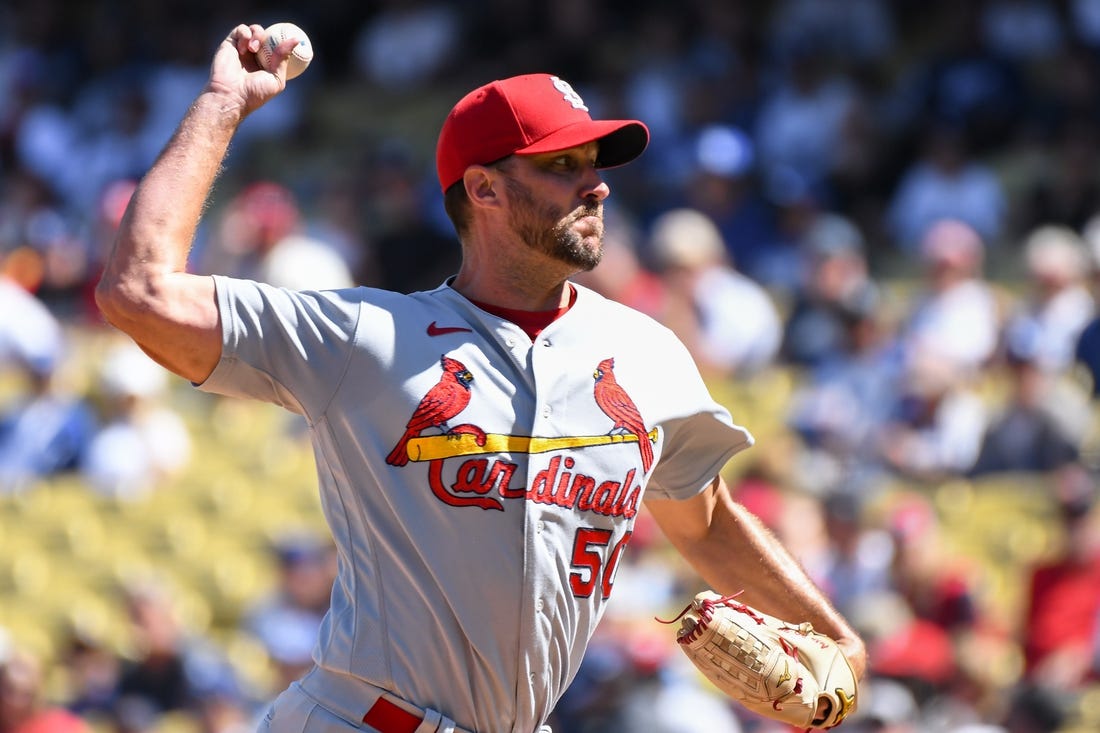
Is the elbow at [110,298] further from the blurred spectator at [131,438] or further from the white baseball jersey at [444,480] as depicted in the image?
the blurred spectator at [131,438]

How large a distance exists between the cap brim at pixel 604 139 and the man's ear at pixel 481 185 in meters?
0.09

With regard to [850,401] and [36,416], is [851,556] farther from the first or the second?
[36,416]

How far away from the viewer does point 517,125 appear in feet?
10.8

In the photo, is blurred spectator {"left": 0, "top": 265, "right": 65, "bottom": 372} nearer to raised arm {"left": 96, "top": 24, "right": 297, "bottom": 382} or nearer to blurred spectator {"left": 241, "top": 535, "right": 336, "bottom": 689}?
blurred spectator {"left": 241, "top": 535, "right": 336, "bottom": 689}

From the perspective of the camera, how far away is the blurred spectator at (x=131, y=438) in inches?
356

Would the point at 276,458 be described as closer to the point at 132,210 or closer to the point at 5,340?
the point at 5,340

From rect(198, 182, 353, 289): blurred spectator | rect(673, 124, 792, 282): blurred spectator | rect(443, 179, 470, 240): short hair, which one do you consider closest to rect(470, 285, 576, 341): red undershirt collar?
rect(443, 179, 470, 240): short hair

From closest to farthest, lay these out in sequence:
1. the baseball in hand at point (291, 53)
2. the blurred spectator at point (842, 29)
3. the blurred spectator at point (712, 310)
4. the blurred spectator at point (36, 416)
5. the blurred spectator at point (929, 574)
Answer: the baseball in hand at point (291, 53), the blurred spectator at point (929, 574), the blurred spectator at point (712, 310), the blurred spectator at point (36, 416), the blurred spectator at point (842, 29)

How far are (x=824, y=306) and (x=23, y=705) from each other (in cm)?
406

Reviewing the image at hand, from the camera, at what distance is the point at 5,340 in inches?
391

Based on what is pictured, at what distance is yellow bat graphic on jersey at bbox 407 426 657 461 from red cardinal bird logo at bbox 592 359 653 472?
13 cm

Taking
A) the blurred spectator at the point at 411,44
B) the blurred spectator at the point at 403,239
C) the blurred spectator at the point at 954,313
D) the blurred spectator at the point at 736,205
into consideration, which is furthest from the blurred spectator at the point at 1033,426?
the blurred spectator at the point at 411,44

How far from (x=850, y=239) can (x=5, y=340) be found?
4.67 m

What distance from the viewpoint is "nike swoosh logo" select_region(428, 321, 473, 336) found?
10.6 feet
